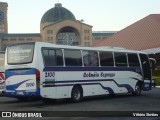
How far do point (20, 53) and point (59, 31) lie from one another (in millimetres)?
116916

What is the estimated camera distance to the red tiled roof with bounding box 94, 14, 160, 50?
46.9m

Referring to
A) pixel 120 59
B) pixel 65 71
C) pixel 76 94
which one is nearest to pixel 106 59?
pixel 120 59

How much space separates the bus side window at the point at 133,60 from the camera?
22717 millimetres

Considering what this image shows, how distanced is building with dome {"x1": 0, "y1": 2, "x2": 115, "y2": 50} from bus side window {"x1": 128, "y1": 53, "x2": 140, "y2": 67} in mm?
107163

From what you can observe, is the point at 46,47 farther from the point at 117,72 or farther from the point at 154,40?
the point at 154,40

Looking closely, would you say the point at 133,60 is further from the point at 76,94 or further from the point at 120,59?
the point at 76,94

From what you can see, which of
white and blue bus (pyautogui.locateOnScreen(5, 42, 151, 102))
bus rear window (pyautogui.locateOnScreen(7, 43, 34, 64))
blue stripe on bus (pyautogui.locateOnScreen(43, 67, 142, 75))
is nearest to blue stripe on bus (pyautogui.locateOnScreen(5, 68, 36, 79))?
white and blue bus (pyautogui.locateOnScreen(5, 42, 151, 102))

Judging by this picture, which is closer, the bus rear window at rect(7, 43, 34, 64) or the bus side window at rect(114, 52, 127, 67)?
the bus rear window at rect(7, 43, 34, 64)

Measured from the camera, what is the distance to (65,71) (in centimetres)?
1772

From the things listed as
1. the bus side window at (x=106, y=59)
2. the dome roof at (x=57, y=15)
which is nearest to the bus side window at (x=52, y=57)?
the bus side window at (x=106, y=59)

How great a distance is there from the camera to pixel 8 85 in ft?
55.7

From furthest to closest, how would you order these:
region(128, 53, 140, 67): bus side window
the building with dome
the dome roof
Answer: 1. the dome roof
2. the building with dome
3. region(128, 53, 140, 67): bus side window

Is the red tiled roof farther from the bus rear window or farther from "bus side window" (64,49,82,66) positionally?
the bus rear window

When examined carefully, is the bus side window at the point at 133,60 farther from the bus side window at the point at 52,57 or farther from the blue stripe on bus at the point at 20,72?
the blue stripe on bus at the point at 20,72
